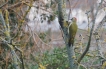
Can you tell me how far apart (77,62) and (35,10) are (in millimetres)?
5080

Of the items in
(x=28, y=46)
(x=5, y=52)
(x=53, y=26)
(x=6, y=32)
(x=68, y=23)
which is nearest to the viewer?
(x=68, y=23)

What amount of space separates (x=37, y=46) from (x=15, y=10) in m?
1.03

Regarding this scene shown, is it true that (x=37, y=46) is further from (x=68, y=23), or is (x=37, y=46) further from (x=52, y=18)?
(x=68, y=23)

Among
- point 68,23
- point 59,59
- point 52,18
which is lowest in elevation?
point 59,59

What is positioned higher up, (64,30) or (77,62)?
(64,30)

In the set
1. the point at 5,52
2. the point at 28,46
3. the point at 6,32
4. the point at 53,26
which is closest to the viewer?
the point at 6,32

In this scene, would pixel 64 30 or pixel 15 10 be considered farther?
pixel 15 10

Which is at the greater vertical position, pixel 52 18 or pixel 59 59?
pixel 52 18

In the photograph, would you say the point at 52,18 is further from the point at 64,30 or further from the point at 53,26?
the point at 64,30

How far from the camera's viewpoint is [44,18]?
751cm

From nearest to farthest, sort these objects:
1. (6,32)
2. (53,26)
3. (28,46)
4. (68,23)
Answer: (68,23), (6,32), (28,46), (53,26)

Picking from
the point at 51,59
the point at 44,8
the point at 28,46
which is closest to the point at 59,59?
the point at 51,59

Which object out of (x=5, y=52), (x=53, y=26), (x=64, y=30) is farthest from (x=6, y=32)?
(x=53, y=26)

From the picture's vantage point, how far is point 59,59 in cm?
735
